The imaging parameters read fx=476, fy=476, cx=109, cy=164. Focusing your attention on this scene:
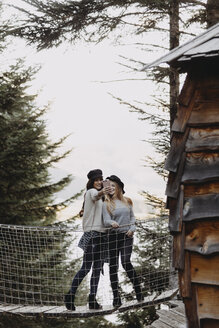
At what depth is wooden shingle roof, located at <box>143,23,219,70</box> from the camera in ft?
9.77

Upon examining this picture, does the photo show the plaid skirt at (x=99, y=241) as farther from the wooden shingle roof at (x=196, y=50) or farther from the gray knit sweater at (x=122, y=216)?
the wooden shingle roof at (x=196, y=50)

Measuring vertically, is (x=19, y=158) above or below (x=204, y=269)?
above

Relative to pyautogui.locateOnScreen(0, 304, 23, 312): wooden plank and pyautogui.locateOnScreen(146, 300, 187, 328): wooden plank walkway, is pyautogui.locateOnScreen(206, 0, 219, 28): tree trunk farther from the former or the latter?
pyautogui.locateOnScreen(0, 304, 23, 312): wooden plank

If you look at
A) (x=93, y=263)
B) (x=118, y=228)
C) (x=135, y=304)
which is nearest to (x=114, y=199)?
(x=118, y=228)

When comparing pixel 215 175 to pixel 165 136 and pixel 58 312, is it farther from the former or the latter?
pixel 165 136

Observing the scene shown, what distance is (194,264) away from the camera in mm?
3234

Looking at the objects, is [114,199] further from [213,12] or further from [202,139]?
[213,12]

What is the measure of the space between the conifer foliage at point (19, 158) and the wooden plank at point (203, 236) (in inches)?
234

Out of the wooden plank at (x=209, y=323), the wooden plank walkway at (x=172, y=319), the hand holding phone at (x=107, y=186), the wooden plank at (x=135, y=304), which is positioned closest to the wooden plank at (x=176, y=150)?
the wooden plank at (x=209, y=323)

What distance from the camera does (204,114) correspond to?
320 cm

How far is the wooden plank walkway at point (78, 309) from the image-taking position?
15.9ft

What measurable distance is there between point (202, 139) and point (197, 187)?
0.33 m

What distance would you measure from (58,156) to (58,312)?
247 inches

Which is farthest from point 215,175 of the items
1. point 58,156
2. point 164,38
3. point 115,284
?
point 58,156
